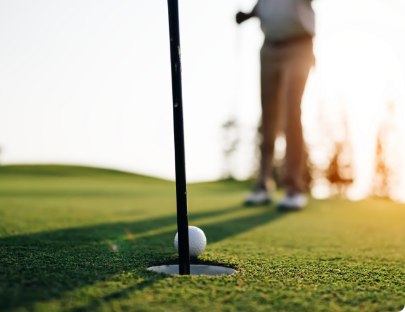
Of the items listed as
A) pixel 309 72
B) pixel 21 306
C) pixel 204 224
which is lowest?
pixel 204 224

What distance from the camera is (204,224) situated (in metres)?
3.56

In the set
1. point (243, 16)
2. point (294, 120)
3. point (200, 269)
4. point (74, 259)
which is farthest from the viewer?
point (243, 16)

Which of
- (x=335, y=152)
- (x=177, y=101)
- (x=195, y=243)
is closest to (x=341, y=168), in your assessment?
(x=335, y=152)

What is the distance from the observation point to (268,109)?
5359 millimetres

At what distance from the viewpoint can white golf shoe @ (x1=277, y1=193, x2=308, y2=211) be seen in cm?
485

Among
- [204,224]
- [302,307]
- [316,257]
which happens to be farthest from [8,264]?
[204,224]

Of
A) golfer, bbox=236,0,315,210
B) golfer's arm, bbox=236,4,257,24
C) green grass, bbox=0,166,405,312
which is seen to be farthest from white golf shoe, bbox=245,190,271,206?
golfer's arm, bbox=236,4,257,24

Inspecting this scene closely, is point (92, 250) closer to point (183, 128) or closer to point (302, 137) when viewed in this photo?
point (183, 128)

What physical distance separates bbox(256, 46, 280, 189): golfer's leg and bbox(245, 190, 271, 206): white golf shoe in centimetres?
10

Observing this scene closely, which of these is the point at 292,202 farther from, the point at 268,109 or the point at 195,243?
the point at 195,243

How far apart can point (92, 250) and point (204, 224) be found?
1706 mm

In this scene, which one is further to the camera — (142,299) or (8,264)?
(8,264)

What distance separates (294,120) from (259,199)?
148cm

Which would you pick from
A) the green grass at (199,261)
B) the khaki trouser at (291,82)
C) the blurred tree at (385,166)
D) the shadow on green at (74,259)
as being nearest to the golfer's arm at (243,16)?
the khaki trouser at (291,82)
